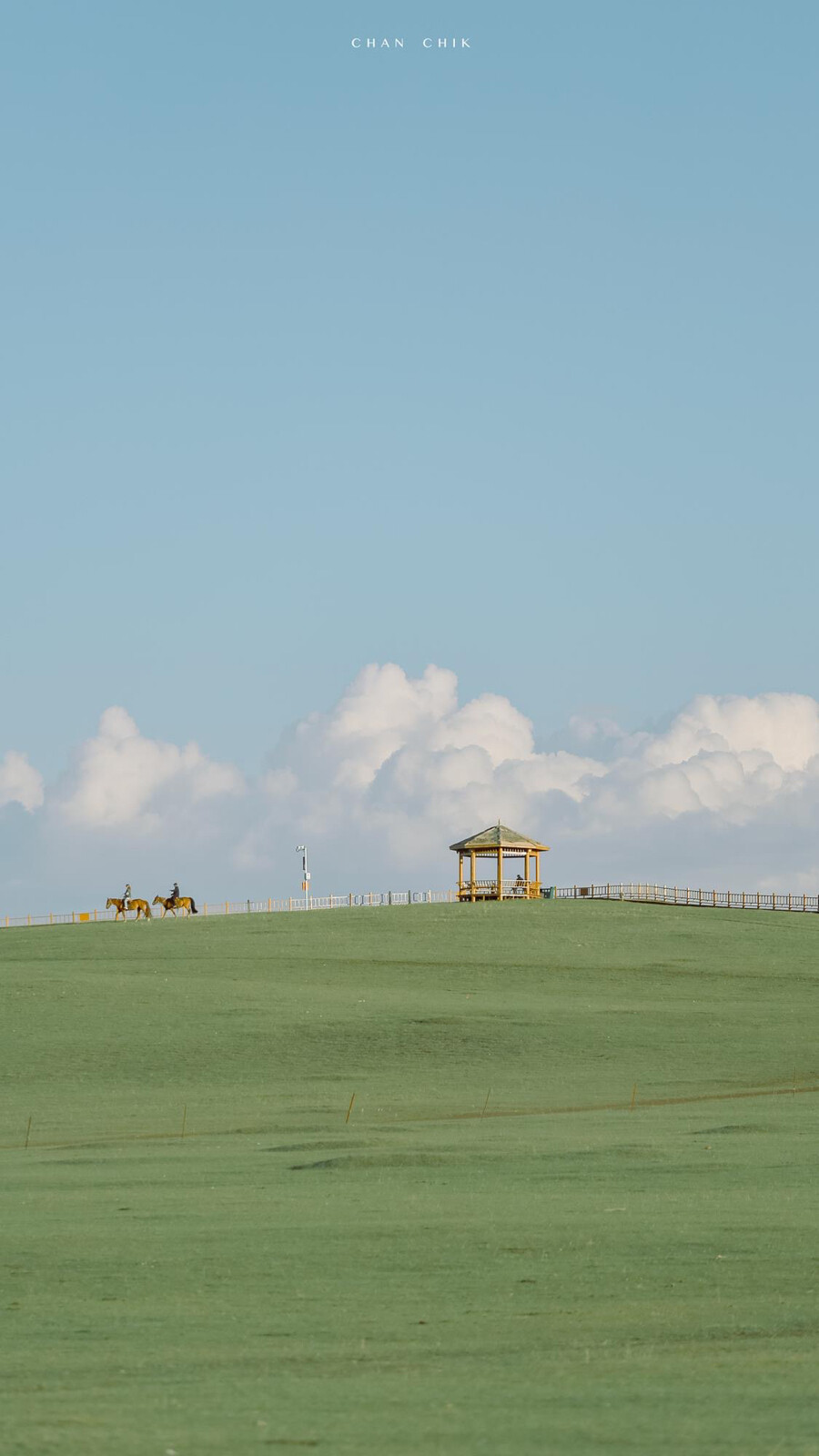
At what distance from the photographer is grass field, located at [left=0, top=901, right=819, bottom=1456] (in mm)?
8289

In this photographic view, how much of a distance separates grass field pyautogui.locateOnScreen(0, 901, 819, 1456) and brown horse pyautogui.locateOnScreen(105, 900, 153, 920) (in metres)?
35.5

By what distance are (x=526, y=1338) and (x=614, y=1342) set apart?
20.9 inches

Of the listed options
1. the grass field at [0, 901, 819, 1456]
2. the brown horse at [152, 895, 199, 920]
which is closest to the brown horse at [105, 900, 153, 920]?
the brown horse at [152, 895, 199, 920]

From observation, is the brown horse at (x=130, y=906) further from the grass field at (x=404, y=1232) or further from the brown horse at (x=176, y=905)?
the grass field at (x=404, y=1232)

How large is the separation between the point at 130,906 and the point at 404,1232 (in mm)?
66538

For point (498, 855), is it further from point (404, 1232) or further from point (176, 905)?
point (404, 1232)

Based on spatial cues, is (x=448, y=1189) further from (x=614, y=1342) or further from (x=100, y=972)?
(x=100, y=972)

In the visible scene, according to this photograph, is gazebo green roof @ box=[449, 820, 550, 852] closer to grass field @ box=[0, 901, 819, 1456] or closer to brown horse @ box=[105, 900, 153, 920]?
brown horse @ box=[105, 900, 153, 920]

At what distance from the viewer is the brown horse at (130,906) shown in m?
79.2

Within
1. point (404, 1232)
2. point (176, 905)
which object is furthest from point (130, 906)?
point (404, 1232)

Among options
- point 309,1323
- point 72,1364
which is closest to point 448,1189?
point 309,1323

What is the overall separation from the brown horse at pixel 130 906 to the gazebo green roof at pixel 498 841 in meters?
15.3

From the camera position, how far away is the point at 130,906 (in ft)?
260

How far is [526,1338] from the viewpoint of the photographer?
33.4 ft
